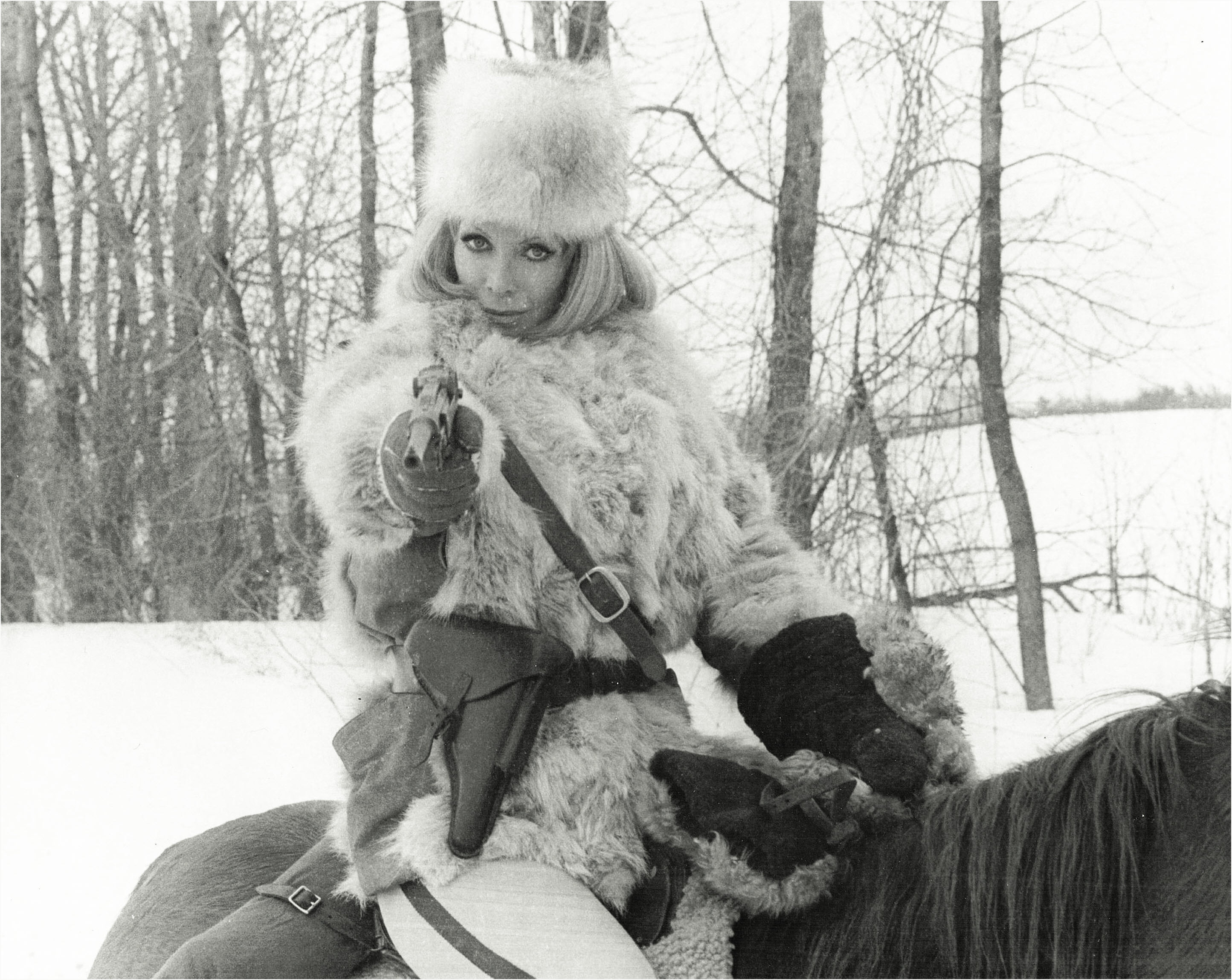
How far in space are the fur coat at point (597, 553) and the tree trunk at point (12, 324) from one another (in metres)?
6.18

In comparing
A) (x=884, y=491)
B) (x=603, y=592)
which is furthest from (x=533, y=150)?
(x=884, y=491)

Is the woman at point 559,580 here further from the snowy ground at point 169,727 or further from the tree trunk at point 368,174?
the tree trunk at point 368,174

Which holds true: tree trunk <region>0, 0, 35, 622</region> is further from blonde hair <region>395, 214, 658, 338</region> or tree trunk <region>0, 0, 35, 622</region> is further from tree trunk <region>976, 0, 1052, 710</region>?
blonde hair <region>395, 214, 658, 338</region>

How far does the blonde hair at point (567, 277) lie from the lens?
1.94 m

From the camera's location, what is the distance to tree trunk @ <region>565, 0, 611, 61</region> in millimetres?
4984

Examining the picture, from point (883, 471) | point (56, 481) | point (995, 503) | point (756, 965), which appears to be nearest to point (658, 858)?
point (756, 965)

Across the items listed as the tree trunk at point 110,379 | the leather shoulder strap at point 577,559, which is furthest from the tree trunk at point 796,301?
the tree trunk at point 110,379

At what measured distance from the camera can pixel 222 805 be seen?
423 cm

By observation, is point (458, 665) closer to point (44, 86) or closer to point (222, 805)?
point (222, 805)

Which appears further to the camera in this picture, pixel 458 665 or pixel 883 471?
pixel 883 471

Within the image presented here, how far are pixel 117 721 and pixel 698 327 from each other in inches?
125

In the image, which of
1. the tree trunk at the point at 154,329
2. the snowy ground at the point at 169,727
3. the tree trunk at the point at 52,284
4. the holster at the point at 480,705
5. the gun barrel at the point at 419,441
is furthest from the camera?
the tree trunk at the point at 52,284

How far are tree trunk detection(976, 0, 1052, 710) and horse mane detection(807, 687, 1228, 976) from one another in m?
3.97

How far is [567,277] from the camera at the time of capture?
200 cm
